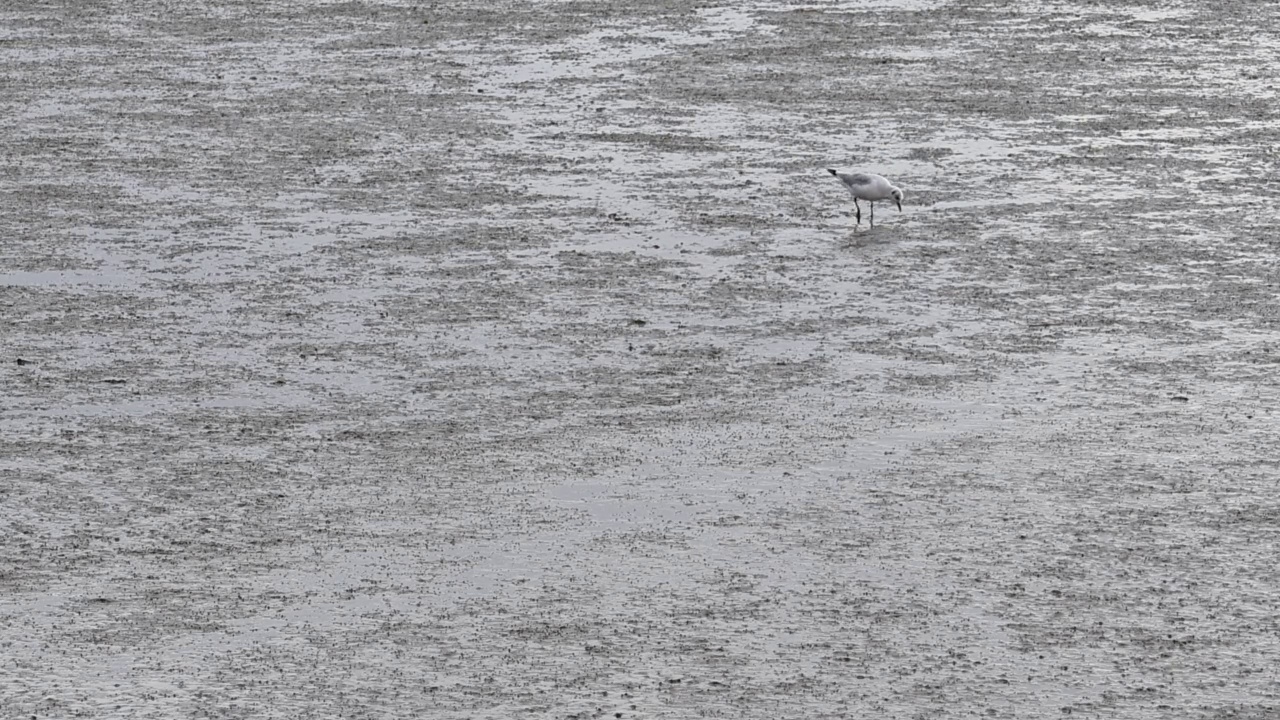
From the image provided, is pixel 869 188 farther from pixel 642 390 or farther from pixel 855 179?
pixel 642 390

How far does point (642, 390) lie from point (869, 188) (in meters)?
4.11

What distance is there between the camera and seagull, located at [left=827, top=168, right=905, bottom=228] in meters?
15.9

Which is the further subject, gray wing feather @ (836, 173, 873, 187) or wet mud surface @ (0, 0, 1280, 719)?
gray wing feather @ (836, 173, 873, 187)

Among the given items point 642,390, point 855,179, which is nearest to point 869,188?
point 855,179

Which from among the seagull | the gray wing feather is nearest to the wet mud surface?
the seagull

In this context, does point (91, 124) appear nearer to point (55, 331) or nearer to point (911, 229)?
point (55, 331)

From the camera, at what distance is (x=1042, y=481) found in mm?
10852

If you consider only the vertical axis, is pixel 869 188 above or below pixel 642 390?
above

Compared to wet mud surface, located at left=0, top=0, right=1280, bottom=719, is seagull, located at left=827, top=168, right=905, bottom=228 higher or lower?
higher

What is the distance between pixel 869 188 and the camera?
52.3 ft

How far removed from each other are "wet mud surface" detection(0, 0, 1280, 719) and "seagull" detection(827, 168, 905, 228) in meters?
0.18

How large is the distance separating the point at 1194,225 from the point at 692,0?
1129 cm

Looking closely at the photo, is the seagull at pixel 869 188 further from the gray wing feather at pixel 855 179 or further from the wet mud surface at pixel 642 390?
the wet mud surface at pixel 642 390

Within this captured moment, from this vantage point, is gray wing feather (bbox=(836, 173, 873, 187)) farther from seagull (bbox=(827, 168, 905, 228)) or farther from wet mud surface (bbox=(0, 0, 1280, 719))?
wet mud surface (bbox=(0, 0, 1280, 719))
